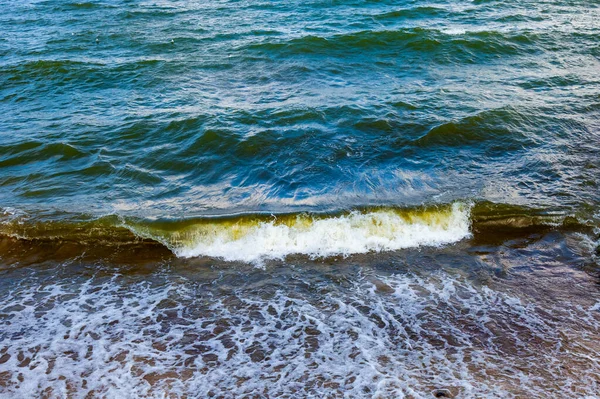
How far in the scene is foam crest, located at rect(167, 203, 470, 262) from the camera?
897 centimetres

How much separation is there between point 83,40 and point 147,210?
36.9 feet

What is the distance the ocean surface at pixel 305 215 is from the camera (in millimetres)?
6500

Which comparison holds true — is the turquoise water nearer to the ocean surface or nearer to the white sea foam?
the ocean surface

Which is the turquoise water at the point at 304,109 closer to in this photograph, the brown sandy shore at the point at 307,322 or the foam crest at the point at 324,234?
the foam crest at the point at 324,234

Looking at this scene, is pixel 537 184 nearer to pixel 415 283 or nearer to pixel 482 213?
pixel 482 213

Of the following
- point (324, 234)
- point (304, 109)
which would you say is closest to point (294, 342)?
point (324, 234)

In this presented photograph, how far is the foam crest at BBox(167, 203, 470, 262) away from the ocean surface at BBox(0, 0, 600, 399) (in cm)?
4

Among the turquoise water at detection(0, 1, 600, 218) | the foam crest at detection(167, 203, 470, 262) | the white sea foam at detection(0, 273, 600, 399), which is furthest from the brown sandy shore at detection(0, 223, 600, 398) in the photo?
the turquoise water at detection(0, 1, 600, 218)

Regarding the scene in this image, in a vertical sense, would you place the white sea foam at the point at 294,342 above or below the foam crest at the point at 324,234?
below

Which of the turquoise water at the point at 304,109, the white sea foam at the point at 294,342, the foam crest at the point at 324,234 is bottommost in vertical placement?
the white sea foam at the point at 294,342

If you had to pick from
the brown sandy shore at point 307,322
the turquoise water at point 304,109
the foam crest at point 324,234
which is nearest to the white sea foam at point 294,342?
the brown sandy shore at point 307,322

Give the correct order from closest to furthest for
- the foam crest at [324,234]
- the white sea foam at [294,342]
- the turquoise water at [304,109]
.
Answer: the white sea foam at [294,342] < the foam crest at [324,234] < the turquoise water at [304,109]

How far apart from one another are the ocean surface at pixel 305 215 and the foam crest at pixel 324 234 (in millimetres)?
38

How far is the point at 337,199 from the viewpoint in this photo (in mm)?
10000
